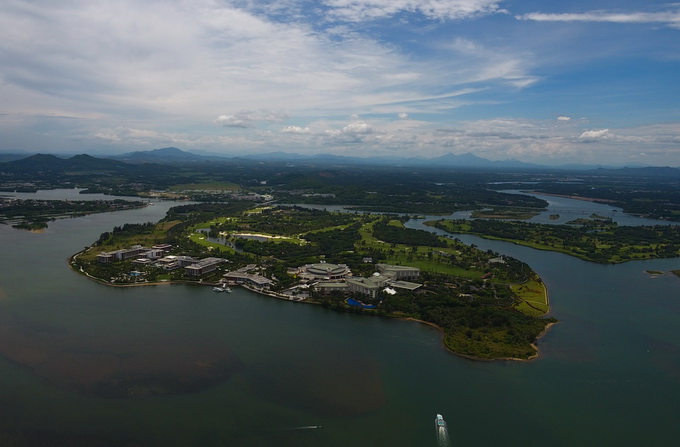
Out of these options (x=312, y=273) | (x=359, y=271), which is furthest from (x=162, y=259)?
(x=359, y=271)

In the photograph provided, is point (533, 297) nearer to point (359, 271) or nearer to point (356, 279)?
point (356, 279)

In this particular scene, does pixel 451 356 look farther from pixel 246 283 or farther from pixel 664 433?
pixel 246 283

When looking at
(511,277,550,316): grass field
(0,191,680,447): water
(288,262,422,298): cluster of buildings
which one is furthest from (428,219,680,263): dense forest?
(288,262,422,298): cluster of buildings

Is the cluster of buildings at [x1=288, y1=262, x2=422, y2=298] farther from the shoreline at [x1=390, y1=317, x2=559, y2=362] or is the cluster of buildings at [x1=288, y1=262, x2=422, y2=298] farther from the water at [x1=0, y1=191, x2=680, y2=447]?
the shoreline at [x1=390, y1=317, x2=559, y2=362]

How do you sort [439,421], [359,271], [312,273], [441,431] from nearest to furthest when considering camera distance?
1. [441,431]
2. [439,421]
3. [312,273]
4. [359,271]

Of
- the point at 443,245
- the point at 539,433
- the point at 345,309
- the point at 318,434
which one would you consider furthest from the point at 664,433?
the point at 443,245
